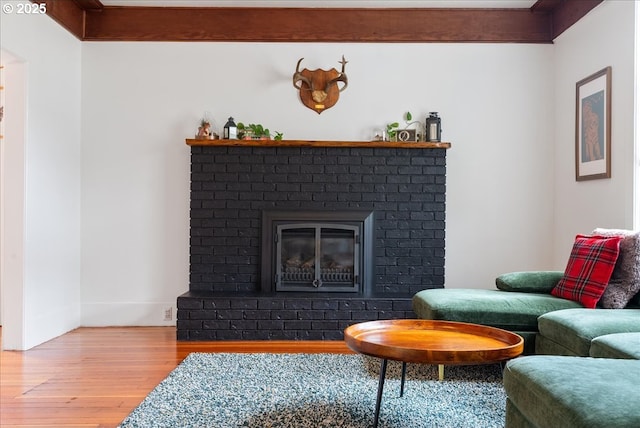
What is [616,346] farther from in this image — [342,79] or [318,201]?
[342,79]

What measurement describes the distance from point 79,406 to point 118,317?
76.3 inches

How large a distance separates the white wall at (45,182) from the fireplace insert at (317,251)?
5.18 ft

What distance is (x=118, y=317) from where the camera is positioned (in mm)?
4297

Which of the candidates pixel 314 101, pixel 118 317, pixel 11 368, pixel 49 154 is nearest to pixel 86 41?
pixel 49 154

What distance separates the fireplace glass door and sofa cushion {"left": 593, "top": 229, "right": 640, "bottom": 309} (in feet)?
6.19

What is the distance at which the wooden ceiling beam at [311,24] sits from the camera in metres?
4.33

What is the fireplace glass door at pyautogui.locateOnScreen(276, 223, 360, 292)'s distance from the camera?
419 centimetres

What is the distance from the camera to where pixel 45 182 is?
3791mm

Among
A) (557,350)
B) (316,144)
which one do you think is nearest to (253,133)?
(316,144)

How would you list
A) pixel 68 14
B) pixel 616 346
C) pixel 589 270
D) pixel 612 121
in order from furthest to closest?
pixel 68 14, pixel 612 121, pixel 589 270, pixel 616 346

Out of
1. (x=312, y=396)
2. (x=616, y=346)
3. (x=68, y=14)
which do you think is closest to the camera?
(x=616, y=346)

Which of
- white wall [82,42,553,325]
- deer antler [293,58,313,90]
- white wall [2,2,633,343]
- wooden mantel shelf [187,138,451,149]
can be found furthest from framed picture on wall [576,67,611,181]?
deer antler [293,58,313,90]

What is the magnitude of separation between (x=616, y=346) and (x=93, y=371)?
2729mm

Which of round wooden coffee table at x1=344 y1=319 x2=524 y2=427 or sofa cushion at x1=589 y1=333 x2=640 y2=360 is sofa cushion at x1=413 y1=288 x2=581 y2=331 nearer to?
round wooden coffee table at x1=344 y1=319 x2=524 y2=427
